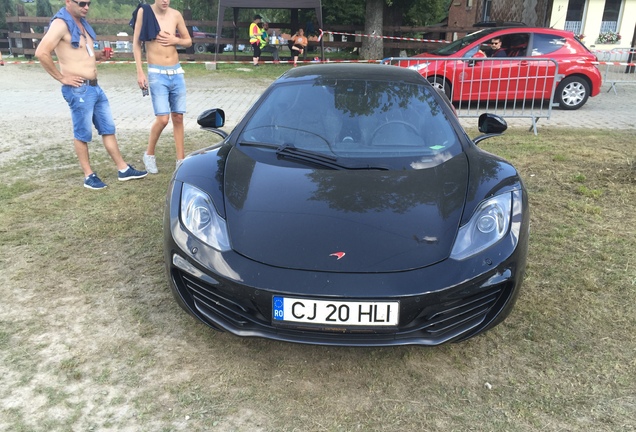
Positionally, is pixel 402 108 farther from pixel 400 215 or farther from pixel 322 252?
pixel 322 252

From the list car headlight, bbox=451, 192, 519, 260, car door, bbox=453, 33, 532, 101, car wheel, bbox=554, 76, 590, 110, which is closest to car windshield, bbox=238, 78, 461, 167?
car headlight, bbox=451, 192, 519, 260

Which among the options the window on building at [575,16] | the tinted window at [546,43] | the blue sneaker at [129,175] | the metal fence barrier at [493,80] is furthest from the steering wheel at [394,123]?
the window on building at [575,16]

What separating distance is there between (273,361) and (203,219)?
82 cm

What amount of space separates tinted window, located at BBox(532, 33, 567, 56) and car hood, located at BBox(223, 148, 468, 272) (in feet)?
29.8

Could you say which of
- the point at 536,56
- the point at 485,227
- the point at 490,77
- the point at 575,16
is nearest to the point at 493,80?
the point at 490,77

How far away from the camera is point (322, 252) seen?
2.49m

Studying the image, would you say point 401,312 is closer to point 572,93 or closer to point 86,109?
point 86,109

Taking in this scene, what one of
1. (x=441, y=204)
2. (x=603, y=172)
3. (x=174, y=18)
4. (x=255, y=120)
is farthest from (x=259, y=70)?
(x=441, y=204)

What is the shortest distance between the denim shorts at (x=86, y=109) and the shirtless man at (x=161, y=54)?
1.54 ft

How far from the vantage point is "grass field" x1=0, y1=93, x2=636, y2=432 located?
2.33m

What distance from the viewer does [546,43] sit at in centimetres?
1095

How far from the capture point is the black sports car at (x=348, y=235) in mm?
2385

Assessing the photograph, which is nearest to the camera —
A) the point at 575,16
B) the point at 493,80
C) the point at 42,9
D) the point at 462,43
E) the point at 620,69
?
the point at 493,80

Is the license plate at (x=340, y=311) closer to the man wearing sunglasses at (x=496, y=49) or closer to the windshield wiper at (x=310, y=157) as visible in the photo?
the windshield wiper at (x=310, y=157)
